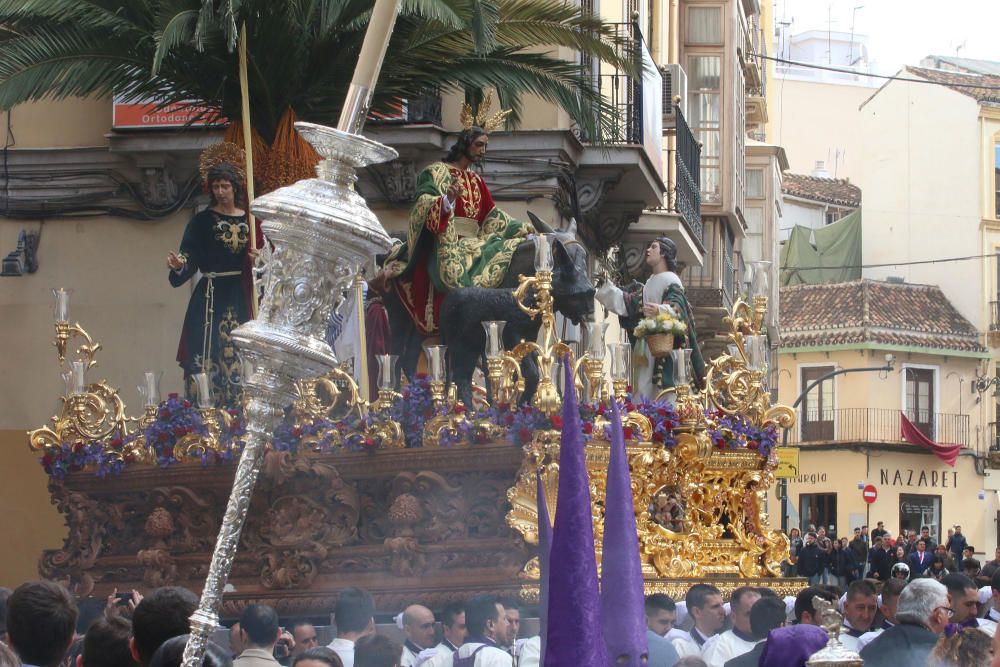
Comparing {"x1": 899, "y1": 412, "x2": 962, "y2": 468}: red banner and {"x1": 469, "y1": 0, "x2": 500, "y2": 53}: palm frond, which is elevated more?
{"x1": 469, "y1": 0, "x2": 500, "y2": 53}: palm frond

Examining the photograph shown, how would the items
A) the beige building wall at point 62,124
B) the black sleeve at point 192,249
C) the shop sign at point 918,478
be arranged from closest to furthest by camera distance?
the black sleeve at point 192,249 → the beige building wall at point 62,124 → the shop sign at point 918,478

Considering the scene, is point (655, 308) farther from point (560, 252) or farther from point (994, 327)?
point (994, 327)

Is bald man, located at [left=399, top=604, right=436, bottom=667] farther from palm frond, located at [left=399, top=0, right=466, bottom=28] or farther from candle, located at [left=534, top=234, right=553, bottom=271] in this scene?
palm frond, located at [left=399, top=0, right=466, bottom=28]

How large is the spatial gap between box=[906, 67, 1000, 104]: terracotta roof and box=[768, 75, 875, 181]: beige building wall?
4.22 metres

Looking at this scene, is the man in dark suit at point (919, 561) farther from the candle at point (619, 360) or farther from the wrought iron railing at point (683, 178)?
the candle at point (619, 360)

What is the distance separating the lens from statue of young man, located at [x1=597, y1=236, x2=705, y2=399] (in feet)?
Result: 34.0

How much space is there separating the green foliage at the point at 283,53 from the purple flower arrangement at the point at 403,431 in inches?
104

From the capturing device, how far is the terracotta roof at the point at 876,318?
40344mm

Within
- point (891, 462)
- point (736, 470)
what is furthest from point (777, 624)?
point (891, 462)

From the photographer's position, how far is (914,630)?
7.07 meters

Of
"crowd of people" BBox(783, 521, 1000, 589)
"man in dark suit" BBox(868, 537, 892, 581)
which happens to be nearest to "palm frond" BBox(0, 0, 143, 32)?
"crowd of people" BBox(783, 521, 1000, 589)

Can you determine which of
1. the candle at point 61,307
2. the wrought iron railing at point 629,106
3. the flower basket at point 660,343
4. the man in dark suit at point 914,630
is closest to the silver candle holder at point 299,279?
the man in dark suit at point 914,630

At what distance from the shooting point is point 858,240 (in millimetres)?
43469

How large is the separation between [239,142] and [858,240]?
33371mm
